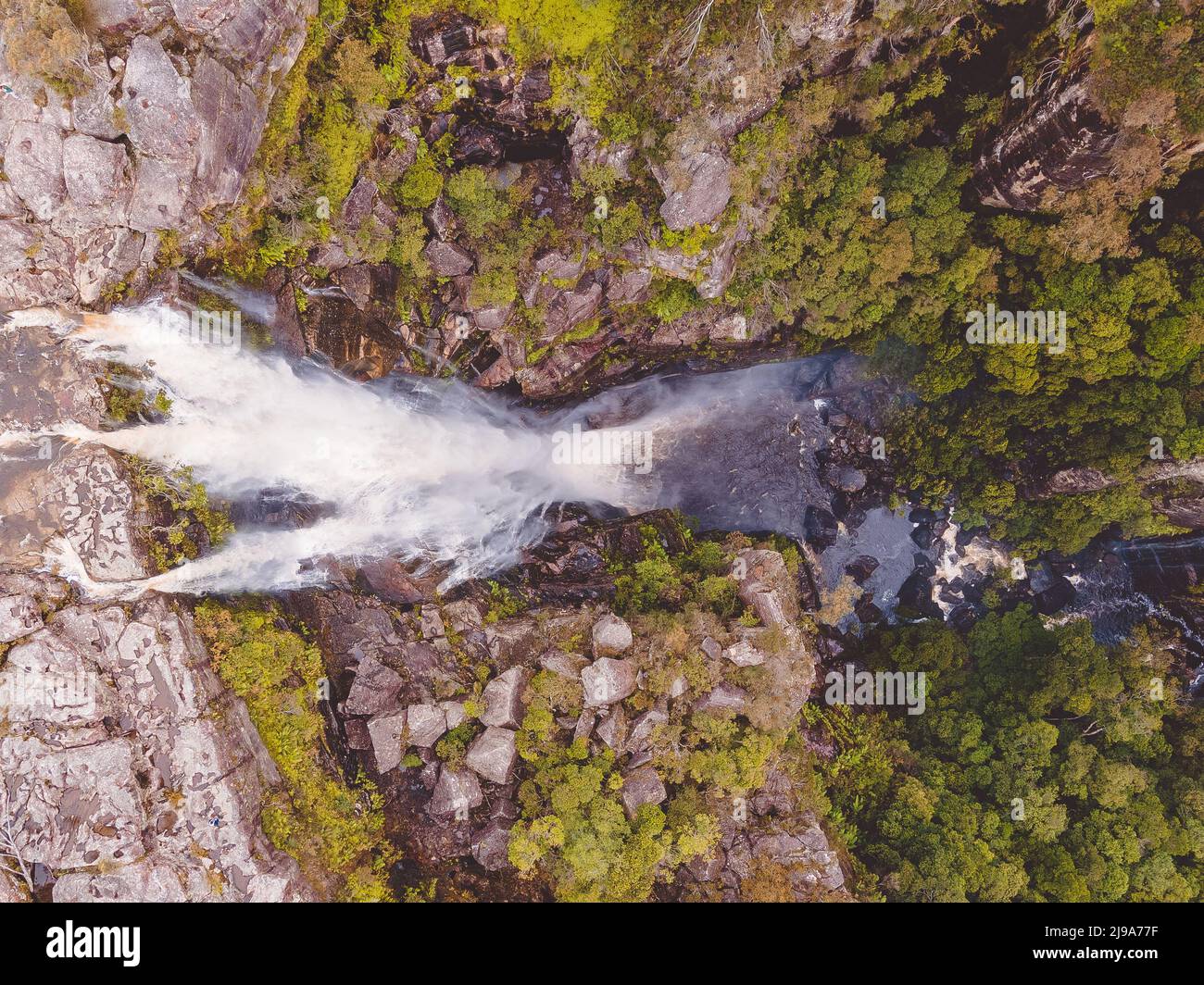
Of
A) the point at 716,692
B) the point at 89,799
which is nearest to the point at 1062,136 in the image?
the point at 716,692

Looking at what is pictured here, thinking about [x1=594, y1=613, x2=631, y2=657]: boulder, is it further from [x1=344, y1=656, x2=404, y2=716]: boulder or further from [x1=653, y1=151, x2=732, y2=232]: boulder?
[x1=653, y1=151, x2=732, y2=232]: boulder

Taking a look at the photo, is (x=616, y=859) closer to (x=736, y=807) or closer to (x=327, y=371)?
(x=736, y=807)

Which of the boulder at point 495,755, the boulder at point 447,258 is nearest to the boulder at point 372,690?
the boulder at point 495,755

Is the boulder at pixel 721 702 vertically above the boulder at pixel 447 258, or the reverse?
the boulder at pixel 447 258

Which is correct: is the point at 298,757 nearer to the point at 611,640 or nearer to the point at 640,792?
the point at 611,640

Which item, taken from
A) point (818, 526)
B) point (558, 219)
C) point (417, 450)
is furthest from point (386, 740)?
point (818, 526)

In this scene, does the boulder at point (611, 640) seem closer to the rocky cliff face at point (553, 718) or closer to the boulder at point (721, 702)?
the rocky cliff face at point (553, 718)

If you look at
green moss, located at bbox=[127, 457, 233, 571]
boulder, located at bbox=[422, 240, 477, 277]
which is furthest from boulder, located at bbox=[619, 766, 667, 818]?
boulder, located at bbox=[422, 240, 477, 277]
